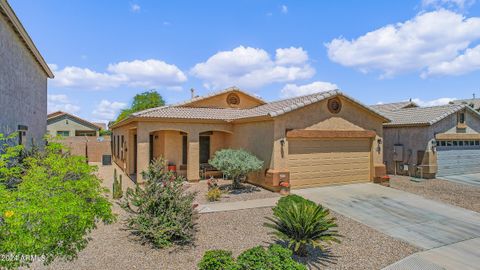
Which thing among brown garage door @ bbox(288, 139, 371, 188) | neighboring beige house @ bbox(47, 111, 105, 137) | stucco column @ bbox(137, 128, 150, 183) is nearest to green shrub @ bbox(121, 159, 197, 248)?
stucco column @ bbox(137, 128, 150, 183)

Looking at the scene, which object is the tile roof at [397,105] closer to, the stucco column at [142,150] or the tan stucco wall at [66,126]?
the stucco column at [142,150]

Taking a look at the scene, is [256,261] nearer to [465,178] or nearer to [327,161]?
[327,161]

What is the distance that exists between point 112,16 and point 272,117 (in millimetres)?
9332

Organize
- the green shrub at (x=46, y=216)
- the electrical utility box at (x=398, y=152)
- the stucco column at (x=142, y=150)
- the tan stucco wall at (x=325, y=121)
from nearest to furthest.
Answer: the green shrub at (x=46, y=216) < the tan stucco wall at (x=325, y=121) < the stucco column at (x=142, y=150) < the electrical utility box at (x=398, y=152)

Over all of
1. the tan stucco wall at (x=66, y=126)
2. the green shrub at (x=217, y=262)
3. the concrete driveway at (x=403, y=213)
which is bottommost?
the concrete driveway at (x=403, y=213)

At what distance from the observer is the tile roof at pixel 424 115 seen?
18.4 meters

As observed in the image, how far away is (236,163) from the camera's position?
43.4ft

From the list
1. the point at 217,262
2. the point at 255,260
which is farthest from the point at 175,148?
the point at 255,260

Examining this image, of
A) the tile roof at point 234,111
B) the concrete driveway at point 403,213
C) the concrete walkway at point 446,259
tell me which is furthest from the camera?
the tile roof at point 234,111

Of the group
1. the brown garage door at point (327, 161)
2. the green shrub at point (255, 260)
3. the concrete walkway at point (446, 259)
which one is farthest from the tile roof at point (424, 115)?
the green shrub at point (255, 260)

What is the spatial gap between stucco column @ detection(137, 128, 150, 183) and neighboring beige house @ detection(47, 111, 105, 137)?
33.9 m

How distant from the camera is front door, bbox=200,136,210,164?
17859mm

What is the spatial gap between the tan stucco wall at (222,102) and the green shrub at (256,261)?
14703 mm

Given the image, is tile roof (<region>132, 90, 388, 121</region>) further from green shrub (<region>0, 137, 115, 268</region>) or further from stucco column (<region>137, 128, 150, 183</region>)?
green shrub (<region>0, 137, 115, 268</region>)
